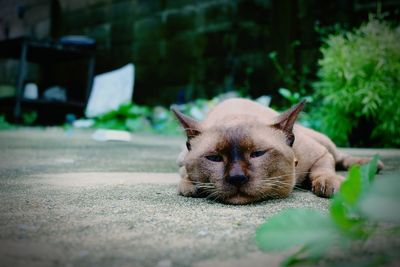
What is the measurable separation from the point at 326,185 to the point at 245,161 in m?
0.42

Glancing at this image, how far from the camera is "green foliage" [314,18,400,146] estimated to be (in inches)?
165

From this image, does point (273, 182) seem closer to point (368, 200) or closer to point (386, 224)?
point (386, 224)

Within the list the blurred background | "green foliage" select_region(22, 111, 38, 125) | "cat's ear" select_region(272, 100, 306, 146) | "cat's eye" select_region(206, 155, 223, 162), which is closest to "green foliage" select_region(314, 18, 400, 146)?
the blurred background

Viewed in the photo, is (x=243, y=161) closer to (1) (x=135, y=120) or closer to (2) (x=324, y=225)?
(2) (x=324, y=225)

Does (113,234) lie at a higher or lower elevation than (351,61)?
lower

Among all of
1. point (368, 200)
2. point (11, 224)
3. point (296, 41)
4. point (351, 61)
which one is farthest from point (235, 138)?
point (296, 41)

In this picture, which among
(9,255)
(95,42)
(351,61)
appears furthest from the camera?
(95,42)

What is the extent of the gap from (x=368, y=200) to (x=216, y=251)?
42 centimetres

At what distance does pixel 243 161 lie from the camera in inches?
68.3

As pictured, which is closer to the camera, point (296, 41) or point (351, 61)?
point (351, 61)

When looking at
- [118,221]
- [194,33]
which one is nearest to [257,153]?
[118,221]

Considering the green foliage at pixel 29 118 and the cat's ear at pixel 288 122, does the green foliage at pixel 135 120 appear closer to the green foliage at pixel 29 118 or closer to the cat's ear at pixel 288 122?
the green foliage at pixel 29 118

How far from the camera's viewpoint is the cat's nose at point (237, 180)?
5.47 ft

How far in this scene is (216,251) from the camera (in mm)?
1049
